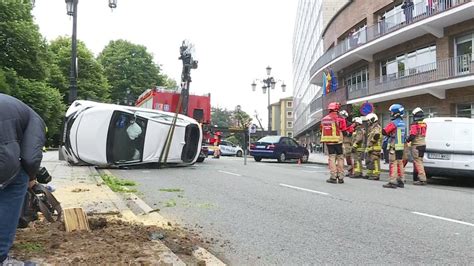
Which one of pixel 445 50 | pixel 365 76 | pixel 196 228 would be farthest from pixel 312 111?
pixel 196 228

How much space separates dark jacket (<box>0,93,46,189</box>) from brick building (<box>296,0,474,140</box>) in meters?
21.2

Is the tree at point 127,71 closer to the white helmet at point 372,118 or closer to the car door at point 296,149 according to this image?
the car door at point 296,149

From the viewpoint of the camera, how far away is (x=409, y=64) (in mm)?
25859

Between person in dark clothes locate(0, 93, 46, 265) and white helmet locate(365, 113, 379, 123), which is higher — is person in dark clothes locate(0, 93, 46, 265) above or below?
below

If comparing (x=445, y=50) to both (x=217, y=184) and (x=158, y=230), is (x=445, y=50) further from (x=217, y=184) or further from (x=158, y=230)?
(x=158, y=230)

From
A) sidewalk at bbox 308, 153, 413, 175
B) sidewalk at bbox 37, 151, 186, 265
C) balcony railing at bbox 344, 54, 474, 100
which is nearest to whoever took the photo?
sidewalk at bbox 37, 151, 186, 265

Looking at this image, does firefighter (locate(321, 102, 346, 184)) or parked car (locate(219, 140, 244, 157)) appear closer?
firefighter (locate(321, 102, 346, 184))

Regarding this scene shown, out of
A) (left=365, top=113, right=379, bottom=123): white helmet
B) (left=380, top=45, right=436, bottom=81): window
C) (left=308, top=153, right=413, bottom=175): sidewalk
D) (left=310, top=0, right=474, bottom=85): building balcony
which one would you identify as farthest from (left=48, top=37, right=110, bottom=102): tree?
(left=365, top=113, right=379, bottom=123): white helmet

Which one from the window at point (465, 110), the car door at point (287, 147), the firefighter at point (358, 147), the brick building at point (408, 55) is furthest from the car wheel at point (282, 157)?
the firefighter at point (358, 147)

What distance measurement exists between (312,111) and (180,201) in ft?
114

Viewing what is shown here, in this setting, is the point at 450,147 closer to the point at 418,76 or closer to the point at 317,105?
the point at 418,76

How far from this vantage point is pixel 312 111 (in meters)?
41.7

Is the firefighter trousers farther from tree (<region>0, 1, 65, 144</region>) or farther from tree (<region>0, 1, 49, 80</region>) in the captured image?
tree (<region>0, 1, 49, 80</region>)

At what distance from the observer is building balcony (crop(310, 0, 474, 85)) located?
21641 mm
